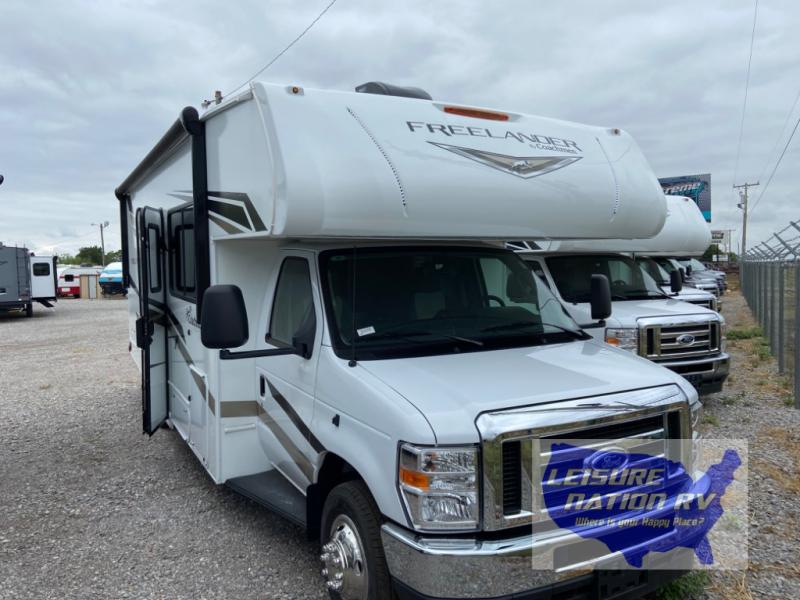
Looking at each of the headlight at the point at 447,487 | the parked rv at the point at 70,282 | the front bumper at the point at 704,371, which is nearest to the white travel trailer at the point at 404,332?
the headlight at the point at 447,487

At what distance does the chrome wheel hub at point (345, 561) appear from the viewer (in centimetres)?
329

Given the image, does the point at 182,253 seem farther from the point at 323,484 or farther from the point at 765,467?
the point at 765,467

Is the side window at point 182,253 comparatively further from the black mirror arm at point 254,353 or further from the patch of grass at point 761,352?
the patch of grass at point 761,352

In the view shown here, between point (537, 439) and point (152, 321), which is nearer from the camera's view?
point (537, 439)

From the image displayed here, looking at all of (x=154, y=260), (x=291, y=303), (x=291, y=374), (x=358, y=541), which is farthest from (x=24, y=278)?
(x=358, y=541)

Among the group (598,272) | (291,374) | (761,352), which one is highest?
(598,272)

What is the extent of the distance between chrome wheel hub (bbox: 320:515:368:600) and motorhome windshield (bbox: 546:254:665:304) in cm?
579

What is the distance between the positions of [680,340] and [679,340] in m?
0.02

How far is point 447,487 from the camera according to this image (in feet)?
9.36

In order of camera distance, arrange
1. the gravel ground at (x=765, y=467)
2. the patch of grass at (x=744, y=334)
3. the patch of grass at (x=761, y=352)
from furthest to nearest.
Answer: the patch of grass at (x=744, y=334) → the patch of grass at (x=761, y=352) → the gravel ground at (x=765, y=467)

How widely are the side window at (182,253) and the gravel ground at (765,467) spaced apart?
172 inches

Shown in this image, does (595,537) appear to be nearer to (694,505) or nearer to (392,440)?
(694,505)

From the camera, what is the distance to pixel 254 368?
4824 mm

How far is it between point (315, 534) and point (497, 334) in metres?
1.63
